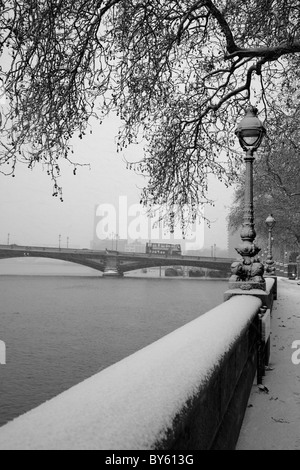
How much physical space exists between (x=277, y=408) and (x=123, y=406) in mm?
3449

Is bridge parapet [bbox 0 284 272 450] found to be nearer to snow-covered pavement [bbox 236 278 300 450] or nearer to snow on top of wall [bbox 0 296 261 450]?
snow on top of wall [bbox 0 296 261 450]

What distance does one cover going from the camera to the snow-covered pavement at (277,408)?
12.1 feet

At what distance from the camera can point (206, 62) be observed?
448 inches

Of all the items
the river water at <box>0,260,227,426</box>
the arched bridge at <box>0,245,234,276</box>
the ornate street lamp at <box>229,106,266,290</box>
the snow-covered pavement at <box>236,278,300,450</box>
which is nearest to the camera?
the snow-covered pavement at <box>236,278,300,450</box>

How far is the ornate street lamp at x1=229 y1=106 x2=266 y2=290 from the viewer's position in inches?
282

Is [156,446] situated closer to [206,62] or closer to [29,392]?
[206,62]

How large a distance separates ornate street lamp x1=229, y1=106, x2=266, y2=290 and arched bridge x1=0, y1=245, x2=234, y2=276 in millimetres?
71828

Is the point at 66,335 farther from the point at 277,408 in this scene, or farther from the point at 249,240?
the point at 277,408

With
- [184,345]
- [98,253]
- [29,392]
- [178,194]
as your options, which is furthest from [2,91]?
[98,253]

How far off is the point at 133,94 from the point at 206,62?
2.59 meters

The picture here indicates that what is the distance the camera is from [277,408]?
4.51 meters
